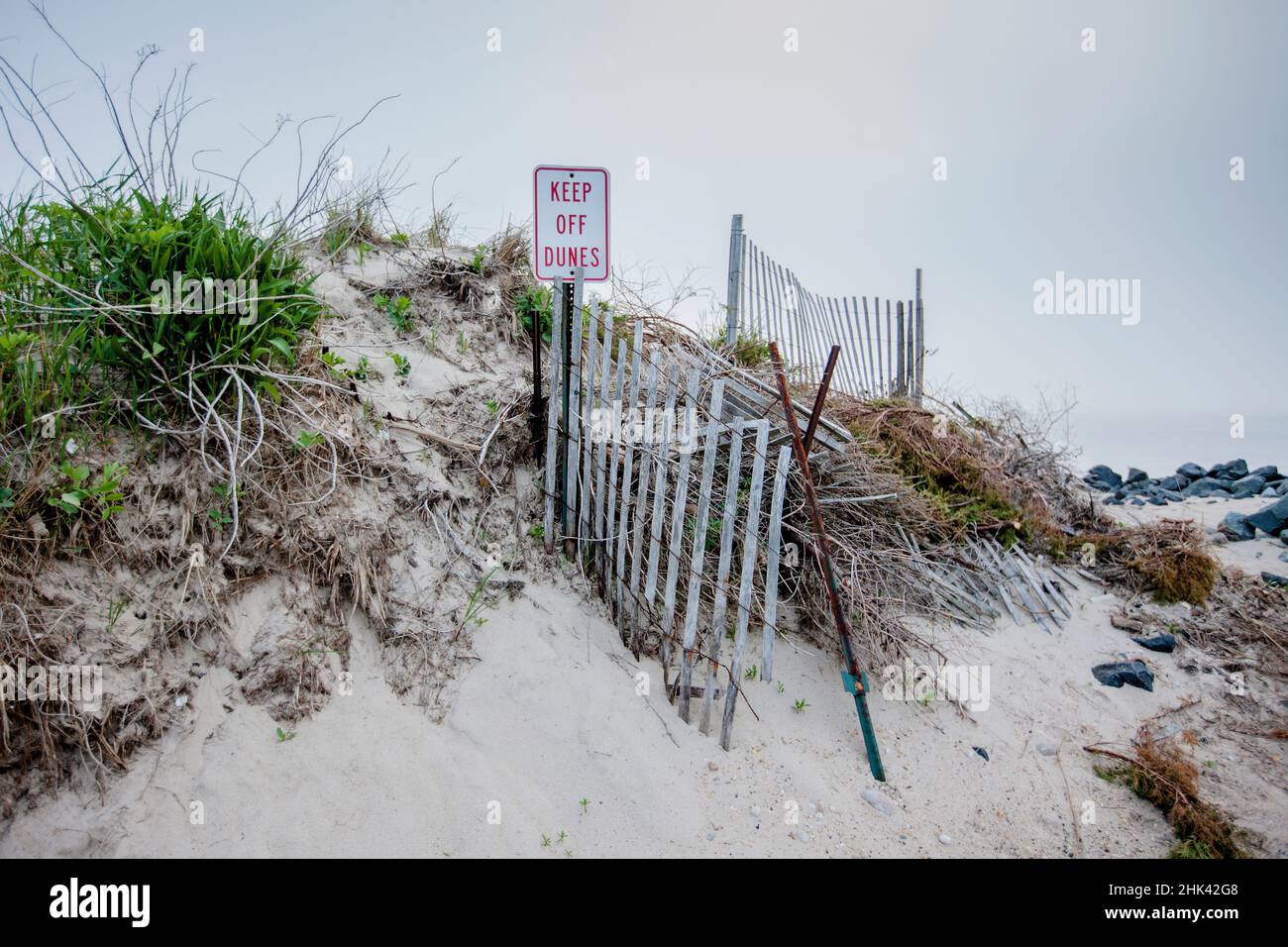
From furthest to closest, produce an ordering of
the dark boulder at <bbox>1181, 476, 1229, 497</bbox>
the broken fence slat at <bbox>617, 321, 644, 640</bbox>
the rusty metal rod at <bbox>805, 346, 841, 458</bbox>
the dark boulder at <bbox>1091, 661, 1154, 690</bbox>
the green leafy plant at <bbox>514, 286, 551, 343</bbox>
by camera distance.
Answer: the dark boulder at <bbox>1181, 476, 1229, 497</bbox>
the green leafy plant at <bbox>514, 286, 551, 343</bbox>
the dark boulder at <bbox>1091, 661, 1154, 690</bbox>
the broken fence slat at <bbox>617, 321, 644, 640</bbox>
the rusty metal rod at <bbox>805, 346, 841, 458</bbox>

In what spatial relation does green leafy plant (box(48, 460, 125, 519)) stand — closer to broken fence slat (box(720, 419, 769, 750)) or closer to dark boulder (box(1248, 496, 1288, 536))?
broken fence slat (box(720, 419, 769, 750))

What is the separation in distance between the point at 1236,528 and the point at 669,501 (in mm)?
7365

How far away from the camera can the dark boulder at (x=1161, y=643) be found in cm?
590

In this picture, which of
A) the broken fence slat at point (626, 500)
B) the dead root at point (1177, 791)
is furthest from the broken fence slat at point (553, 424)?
the dead root at point (1177, 791)

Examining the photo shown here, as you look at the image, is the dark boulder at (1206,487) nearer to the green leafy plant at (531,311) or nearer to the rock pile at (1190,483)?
the rock pile at (1190,483)

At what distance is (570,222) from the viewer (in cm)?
435

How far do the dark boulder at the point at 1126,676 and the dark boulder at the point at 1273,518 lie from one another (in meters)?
3.99

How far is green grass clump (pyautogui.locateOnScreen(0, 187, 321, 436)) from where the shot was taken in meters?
3.96

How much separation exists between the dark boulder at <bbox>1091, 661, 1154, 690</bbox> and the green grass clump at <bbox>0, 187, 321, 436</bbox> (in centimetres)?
623

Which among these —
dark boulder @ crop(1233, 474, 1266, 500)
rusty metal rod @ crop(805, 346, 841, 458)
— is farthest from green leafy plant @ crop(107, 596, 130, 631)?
dark boulder @ crop(1233, 474, 1266, 500)

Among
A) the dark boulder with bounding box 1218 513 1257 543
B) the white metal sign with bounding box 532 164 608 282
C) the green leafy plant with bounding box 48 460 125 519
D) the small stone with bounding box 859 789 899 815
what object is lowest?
the small stone with bounding box 859 789 899 815
